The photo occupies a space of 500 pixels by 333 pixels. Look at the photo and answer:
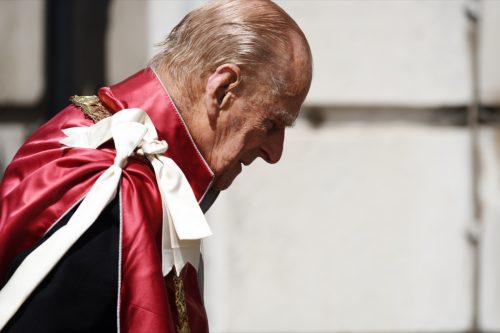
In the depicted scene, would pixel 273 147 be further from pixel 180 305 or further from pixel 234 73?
pixel 180 305

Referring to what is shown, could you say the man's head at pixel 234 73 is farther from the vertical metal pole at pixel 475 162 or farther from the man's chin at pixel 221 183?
the vertical metal pole at pixel 475 162

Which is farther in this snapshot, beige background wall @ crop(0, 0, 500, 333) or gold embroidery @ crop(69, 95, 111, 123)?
beige background wall @ crop(0, 0, 500, 333)

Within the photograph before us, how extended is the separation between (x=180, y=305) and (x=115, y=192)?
0.31 metres

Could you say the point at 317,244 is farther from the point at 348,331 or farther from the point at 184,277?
the point at 184,277

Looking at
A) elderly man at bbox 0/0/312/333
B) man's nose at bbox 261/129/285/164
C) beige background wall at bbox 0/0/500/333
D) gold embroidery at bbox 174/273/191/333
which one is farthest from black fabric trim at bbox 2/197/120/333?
beige background wall at bbox 0/0/500/333

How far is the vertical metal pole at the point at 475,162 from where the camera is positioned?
414 cm

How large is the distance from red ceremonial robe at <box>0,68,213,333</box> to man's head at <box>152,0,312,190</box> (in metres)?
0.04

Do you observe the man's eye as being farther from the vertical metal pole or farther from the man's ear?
the vertical metal pole

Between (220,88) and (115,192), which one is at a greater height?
(220,88)

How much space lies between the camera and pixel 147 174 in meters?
2.03

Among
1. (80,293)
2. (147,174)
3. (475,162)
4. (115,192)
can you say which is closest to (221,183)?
(147,174)

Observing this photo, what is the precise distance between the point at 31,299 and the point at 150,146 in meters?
0.40

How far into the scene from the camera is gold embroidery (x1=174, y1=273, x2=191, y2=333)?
2.08 metres

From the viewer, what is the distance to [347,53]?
12.8ft
